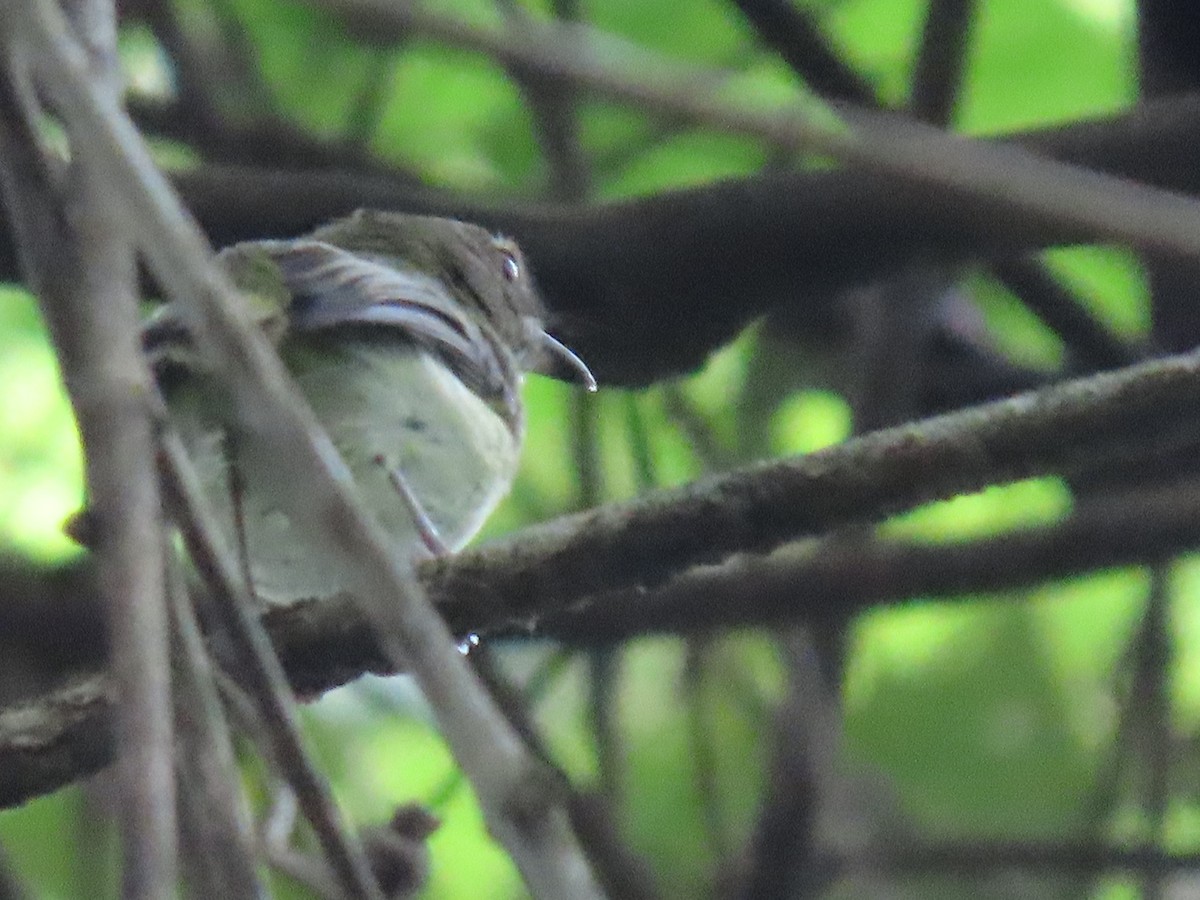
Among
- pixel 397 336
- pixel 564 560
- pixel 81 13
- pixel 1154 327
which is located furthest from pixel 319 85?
pixel 81 13

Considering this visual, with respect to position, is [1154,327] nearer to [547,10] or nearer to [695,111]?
[547,10]

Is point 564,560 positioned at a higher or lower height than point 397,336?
lower

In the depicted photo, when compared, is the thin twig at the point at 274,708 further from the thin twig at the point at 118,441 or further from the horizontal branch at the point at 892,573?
the horizontal branch at the point at 892,573

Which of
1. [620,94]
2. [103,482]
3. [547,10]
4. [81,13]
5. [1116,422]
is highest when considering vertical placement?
[547,10]

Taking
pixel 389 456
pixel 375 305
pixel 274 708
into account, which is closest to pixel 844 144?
pixel 274 708

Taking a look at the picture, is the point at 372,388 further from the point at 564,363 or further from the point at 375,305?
the point at 564,363

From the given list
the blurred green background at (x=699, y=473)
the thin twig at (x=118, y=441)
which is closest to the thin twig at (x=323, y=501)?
the thin twig at (x=118, y=441)

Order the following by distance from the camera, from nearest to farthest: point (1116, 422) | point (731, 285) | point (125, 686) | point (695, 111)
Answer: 1. point (125, 686)
2. point (695, 111)
3. point (1116, 422)
4. point (731, 285)
